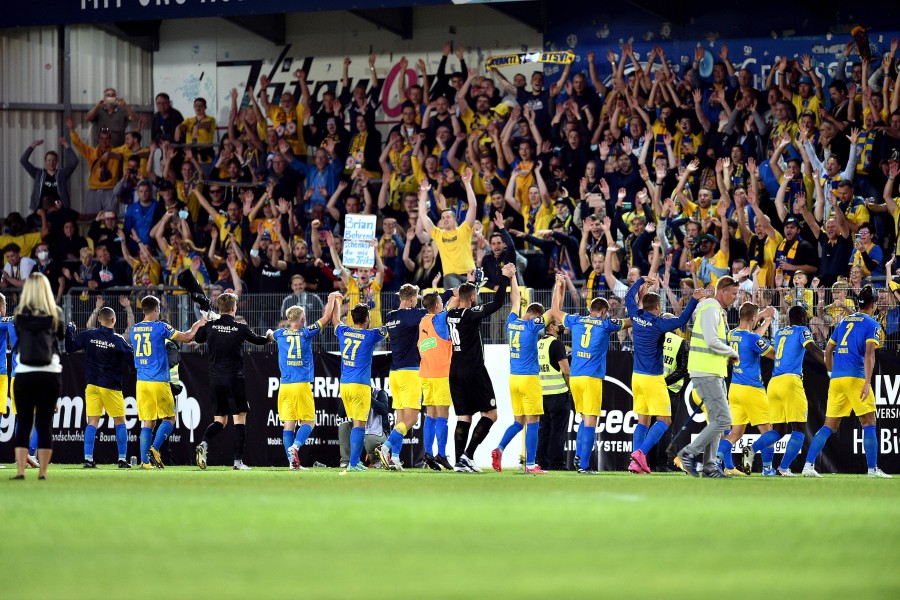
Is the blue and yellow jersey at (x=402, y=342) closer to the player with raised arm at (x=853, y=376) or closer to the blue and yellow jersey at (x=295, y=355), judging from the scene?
the blue and yellow jersey at (x=295, y=355)

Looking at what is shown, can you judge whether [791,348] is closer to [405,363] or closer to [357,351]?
[405,363]

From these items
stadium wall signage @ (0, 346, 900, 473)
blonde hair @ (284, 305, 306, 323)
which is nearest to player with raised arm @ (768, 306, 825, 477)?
stadium wall signage @ (0, 346, 900, 473)

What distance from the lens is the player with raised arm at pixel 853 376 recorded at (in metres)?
17.1

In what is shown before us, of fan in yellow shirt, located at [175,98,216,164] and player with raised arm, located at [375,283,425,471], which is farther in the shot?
fan in yellow shirt, located at [175,98,216,164]

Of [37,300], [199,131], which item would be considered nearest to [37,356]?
[37,300]

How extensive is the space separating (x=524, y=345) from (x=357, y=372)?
91.4 inches

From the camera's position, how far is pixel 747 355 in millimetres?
17094

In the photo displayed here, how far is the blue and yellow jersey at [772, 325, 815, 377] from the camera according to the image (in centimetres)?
1748

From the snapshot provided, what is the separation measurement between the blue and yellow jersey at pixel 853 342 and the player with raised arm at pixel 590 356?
9.08 ft

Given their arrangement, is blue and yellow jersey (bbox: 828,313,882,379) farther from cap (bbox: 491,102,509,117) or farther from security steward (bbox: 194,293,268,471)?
cap (bbox: 491,102,509,117)

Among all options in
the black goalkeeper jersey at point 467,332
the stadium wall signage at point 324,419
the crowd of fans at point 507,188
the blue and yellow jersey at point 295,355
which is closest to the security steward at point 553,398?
the stadium wall signage at point 324,419

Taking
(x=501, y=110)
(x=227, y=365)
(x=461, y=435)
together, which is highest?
(x=501, y=110)

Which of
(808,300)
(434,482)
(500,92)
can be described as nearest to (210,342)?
(434,482)

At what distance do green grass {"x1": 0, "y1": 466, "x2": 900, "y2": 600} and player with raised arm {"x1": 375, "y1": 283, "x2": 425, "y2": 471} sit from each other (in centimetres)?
487
